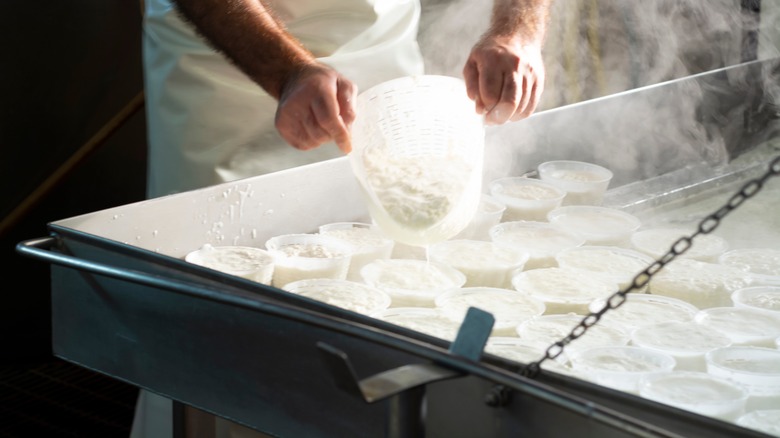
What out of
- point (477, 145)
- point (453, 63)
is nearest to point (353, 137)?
point (477, 145)

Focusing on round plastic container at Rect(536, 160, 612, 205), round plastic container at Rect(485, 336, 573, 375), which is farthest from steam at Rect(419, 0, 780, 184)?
round plastic container at Rect(485, 336, 573, 375)

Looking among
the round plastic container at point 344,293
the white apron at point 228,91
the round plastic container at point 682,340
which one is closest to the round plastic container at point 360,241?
the round plastic container at point 344,293

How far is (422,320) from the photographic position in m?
1.52

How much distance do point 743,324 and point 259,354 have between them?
0.86m

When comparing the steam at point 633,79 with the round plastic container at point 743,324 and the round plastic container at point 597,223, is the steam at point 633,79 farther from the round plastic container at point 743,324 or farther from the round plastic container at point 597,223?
the round plastic container at point 743,324

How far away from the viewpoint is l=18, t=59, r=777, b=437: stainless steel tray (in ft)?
3.12

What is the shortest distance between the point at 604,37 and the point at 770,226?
7.14 ft

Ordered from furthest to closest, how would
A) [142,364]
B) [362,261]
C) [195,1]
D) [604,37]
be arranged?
[604,37] → [195,1] → [362,261] → [142,364]

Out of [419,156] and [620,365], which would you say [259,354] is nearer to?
[620,365]

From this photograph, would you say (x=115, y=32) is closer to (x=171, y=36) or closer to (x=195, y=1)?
(x=171, y=36)

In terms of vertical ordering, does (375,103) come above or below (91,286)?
above

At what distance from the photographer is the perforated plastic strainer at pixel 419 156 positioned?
165 centimetres

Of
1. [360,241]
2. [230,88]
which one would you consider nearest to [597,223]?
[360,241]

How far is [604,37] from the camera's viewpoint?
412 centimetres
